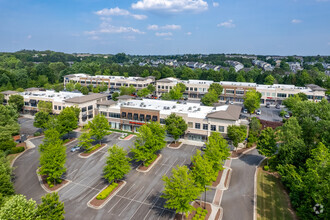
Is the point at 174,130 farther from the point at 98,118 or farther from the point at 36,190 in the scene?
the point at 36,190

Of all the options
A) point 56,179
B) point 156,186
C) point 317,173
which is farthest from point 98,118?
point 317,173

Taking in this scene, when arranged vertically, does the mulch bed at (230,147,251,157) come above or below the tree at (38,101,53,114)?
below

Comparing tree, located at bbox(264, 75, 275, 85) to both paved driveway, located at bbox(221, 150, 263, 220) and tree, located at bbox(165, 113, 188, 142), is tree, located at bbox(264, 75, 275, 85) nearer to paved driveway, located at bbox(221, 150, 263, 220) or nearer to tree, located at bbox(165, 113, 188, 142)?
paved driveway, located at bbox(221, 150, 263, 220)

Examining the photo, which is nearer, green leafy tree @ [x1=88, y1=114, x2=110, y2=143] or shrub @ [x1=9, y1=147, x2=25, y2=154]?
shrub @ [x1=9, y1=147, x2=25, y2=154]

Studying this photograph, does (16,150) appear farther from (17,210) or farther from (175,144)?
(175,144)

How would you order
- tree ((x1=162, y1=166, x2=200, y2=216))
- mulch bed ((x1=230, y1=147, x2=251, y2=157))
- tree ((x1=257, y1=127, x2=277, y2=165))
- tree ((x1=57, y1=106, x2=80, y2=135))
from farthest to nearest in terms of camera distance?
tree ((x1=57, y1=106, x2=80, y2=135)), mulch bed ((x1=230, y1=147, x2=251, y2=157)), tree ((x1=257, y1=127, x2=277, y2=165)), tree ((x1=162, y1=166, x2=200, y2=216))

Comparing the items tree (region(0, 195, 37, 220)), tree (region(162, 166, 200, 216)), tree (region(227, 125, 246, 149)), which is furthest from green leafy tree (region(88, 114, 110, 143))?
tree (region(227, 125, 246, 149))

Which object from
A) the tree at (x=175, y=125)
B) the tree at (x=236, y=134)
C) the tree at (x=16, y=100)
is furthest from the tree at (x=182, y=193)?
the tree at (x=16, y=100)
